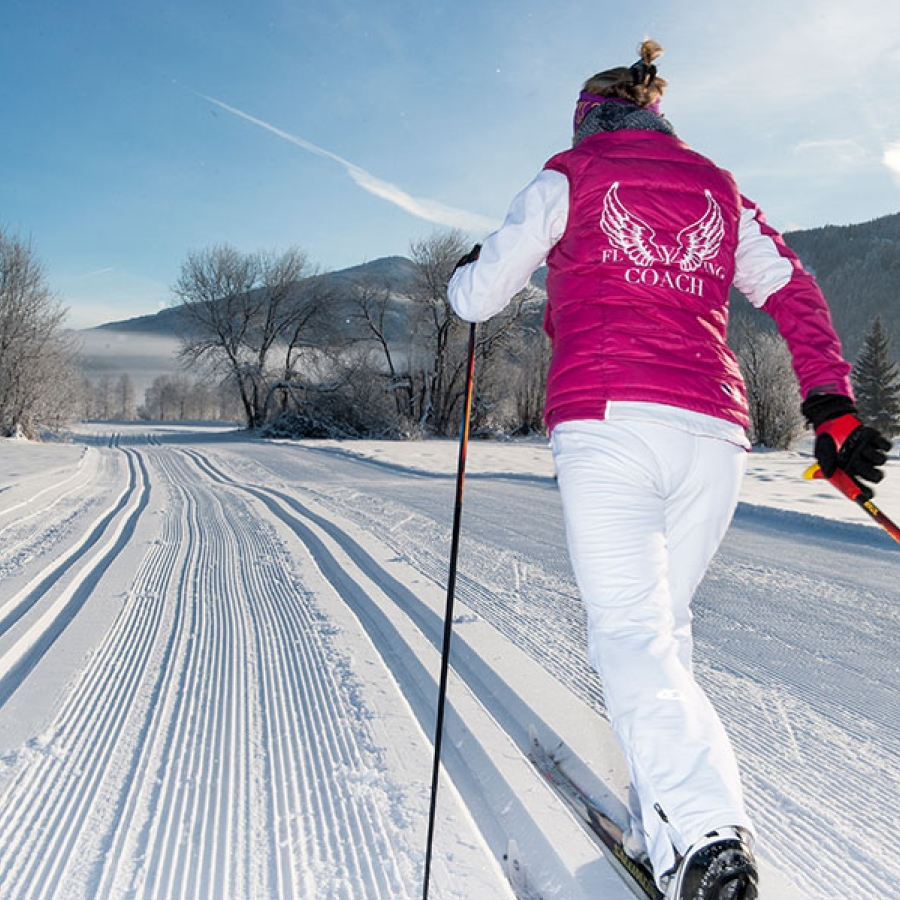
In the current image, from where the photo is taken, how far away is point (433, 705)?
2404 millimetres

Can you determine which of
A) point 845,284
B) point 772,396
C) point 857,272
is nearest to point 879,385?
point 772,396

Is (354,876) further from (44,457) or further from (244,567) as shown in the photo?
(44,457)

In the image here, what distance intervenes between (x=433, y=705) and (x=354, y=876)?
931 millimetres

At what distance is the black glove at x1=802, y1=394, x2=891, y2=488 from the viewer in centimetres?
144

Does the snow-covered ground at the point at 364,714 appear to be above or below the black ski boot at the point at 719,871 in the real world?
below

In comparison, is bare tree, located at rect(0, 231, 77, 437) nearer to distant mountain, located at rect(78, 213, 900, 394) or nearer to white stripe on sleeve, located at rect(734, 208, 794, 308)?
white stripe on sleeve, located at rect(734, 208, 794, 308)

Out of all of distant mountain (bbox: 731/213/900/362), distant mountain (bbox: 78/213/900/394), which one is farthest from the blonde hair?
distant mountain (bbox: 731/213/900/362)

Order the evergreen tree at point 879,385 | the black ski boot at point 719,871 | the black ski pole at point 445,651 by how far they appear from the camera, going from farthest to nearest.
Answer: the evergreen tree at point 879,385
the black ski pole at point 445,651
the black ski boot at point 719,871

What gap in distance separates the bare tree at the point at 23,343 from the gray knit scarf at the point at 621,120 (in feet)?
84.7

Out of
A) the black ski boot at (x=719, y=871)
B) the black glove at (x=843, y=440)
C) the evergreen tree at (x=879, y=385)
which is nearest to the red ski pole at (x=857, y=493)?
the black glove at (x=843, y=440)

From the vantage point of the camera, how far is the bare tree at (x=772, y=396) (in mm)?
25516

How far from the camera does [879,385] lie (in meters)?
41.7

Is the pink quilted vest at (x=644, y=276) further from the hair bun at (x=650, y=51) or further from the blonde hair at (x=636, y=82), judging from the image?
the hair bun at (x=650, y=51)

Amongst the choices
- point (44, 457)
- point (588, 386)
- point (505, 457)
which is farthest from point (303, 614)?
point (505, 457)
